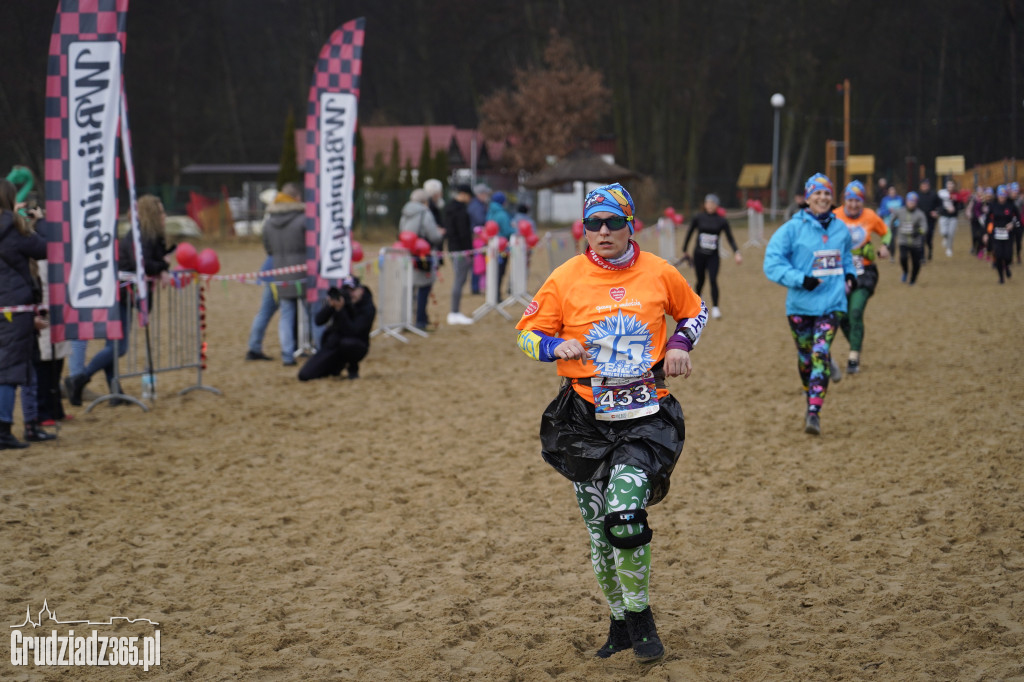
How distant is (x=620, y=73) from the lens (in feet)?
177

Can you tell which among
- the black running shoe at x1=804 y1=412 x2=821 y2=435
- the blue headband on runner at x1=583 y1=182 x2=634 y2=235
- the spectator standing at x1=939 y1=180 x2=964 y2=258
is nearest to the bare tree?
the spectator standing at x1=939 y1=180 x2=964 y2=258

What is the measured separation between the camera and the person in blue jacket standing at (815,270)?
827cm

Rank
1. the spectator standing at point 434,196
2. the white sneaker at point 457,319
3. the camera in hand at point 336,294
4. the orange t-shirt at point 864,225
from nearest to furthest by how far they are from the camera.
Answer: the orange t-shirt at point 864,225 < the camera in hand at point 336,294 < the spectator standing at point 434,196 < the white sneaker at point 457,319

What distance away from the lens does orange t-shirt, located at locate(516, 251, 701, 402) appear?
4375 millimetres

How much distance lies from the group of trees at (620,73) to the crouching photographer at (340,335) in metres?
36.2

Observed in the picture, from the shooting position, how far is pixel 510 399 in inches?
427

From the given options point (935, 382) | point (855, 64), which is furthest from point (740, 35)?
point (935, 382)

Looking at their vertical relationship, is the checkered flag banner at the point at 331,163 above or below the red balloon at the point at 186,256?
above

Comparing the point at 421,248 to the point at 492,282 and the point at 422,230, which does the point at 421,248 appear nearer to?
the point at 422,230

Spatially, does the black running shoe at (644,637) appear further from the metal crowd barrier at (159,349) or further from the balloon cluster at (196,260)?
the balloon cluster at (196,260)

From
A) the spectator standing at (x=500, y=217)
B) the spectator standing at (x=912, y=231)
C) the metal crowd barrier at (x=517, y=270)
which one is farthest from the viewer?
the spectator standing at (x=912, y=231)

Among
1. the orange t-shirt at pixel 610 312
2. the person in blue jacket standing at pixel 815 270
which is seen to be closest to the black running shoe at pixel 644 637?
the orange t-shirt at pixel 610 312

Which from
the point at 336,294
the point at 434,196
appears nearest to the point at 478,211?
the point at 434,196

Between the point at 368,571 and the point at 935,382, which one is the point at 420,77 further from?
the point at 368,571
